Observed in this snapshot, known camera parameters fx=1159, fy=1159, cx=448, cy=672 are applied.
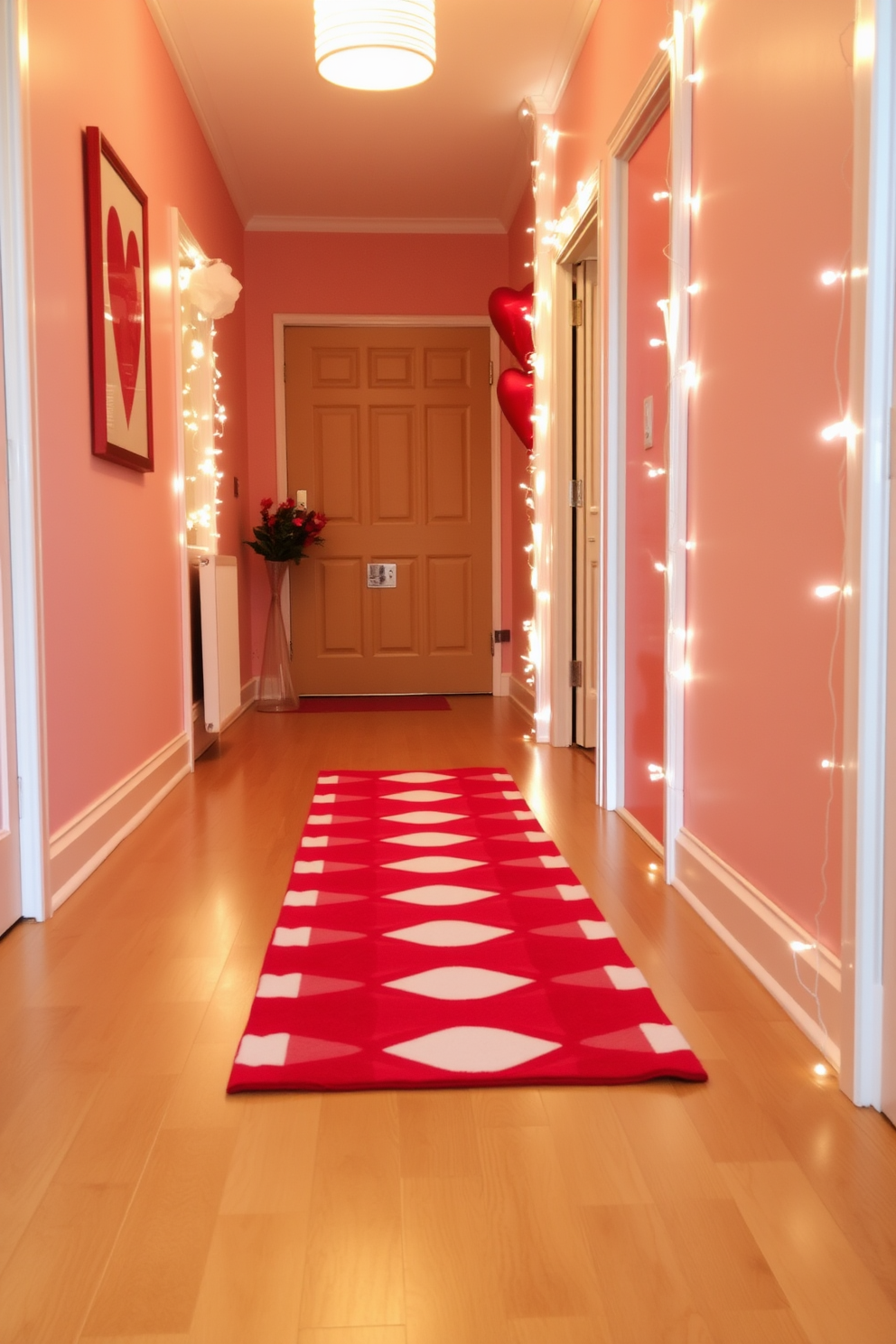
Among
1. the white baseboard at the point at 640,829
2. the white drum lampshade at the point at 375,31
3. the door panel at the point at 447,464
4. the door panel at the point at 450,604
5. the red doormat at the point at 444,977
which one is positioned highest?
the white drum lampshade at the point at 375,31

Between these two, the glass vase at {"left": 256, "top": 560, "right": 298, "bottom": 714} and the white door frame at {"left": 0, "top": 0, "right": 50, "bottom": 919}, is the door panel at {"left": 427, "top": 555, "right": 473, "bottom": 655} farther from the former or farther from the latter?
the white door frame at {"left": 0, "top": 0, "right": 50, "bottom": 919}

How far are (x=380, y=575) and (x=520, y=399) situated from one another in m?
1.75

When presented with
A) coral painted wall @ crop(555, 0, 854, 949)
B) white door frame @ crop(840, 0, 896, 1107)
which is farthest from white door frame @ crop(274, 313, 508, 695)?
white door frame @ crop(840, 0, 896, 1107)

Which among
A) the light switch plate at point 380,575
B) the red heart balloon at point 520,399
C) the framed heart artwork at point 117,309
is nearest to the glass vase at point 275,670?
the light switch plate at point 380,575

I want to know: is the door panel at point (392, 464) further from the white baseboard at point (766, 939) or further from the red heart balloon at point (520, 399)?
the white baseboard at point (766, 939)

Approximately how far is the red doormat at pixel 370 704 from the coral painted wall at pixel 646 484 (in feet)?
8.65

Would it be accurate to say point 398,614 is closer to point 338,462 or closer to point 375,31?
point 338,462

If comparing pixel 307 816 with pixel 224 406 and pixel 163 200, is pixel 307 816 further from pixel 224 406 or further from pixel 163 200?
pixel 224 406

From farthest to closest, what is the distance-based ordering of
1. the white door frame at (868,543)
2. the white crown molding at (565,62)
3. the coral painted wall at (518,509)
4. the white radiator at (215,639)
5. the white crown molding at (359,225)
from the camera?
the white crown molding at (359,225), the coral painted wall at (518,509), the white radiator at (215,639), the white crown molding at (565,62), the white door frame at (868,543)

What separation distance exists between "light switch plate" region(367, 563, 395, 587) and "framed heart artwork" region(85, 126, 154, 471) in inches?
114

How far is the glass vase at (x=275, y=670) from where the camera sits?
241 inches

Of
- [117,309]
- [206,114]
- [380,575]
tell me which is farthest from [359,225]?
[117,309]

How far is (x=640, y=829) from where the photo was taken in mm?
3211

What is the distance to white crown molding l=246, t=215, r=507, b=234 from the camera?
6.31m
